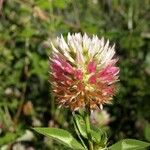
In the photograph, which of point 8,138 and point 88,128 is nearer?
point 88,128

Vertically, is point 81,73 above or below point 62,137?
above

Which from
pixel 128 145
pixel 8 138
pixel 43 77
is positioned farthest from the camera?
pixel 43 77

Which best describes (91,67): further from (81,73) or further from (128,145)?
(128,145)

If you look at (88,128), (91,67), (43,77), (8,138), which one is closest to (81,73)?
(91,67)

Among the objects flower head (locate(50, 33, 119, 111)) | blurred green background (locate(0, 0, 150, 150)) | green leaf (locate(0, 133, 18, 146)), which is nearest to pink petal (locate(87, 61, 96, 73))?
flower head (locate(50, 33, 119, 111))

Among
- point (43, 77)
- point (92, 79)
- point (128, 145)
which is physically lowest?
point (128, 145)

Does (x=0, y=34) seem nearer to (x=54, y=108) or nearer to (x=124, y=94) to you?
(x=54, y=108)

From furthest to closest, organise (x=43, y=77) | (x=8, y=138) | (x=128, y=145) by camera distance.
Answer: (x=43, y=77), (x=8, y=138), (x=128, y=145)
